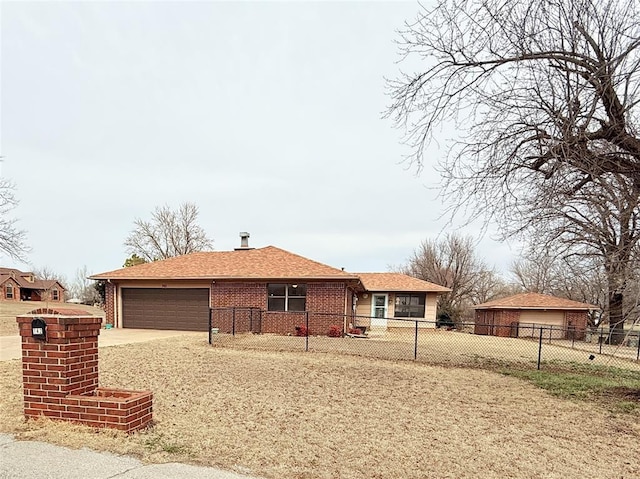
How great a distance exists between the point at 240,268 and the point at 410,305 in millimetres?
11196

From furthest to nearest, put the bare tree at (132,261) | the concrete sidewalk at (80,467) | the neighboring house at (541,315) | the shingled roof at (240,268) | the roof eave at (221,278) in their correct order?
the bare tree at (132,261) → the neighboring house at (541,315) → the shingled roof at (240,268) → the roof eave at (221,278) → the concrete sidewalk at (80,467)

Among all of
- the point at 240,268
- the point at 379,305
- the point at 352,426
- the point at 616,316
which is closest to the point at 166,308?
the point at 240,268

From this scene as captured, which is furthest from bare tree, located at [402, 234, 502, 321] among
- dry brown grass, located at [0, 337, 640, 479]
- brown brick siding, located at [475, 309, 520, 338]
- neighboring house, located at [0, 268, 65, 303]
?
neighboring house, located at [0, 268, 65, 303]

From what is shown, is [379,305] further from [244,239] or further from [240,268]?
[240,268]

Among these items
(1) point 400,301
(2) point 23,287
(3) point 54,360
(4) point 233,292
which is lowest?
(2) point 23,287

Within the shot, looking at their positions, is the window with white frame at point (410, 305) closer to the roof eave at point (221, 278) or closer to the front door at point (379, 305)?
the front door at point (379, 305)

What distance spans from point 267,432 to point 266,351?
6701 millimetres

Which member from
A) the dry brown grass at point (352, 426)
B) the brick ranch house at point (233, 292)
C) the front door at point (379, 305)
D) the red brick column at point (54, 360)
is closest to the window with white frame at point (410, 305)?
the front door at point (379, 305)

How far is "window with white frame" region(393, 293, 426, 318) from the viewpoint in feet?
76.7

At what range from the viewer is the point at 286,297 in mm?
15969

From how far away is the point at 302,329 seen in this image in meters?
14.9

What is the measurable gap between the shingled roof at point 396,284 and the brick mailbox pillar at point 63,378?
59.8 feet

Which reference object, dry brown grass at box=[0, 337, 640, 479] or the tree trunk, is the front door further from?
dry brown grass at box=[0, 337, 640, 479]

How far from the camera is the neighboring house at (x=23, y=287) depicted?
45031mm
